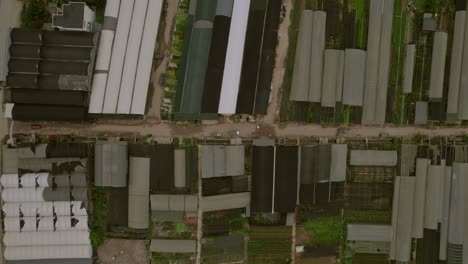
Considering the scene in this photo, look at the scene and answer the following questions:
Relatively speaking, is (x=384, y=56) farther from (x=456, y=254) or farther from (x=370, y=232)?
(x=456, y=254)

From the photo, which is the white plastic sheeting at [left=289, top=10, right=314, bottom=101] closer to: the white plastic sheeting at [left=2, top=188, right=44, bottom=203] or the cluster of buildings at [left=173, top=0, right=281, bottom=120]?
the cluster of buildings at [left=173, top=0, right=281, bottom=120]

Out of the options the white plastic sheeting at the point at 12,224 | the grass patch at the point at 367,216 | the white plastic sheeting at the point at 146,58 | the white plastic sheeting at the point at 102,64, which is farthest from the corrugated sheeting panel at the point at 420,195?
the white plastic sheeting at the point at 12,224

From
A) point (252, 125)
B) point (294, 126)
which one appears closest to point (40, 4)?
point (252, 125)

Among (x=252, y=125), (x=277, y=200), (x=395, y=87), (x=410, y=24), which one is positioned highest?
(x=410, y=24)

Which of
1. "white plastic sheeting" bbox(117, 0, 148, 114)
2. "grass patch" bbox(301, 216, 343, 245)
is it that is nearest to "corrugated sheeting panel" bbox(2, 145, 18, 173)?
"white plastic sheeting" bbox(117, 0, 148, 114)

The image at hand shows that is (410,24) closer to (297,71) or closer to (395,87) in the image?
(395,87)

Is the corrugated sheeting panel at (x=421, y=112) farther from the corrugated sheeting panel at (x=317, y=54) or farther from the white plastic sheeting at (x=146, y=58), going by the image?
the white plastic sheeting at (x=146, y=58)
